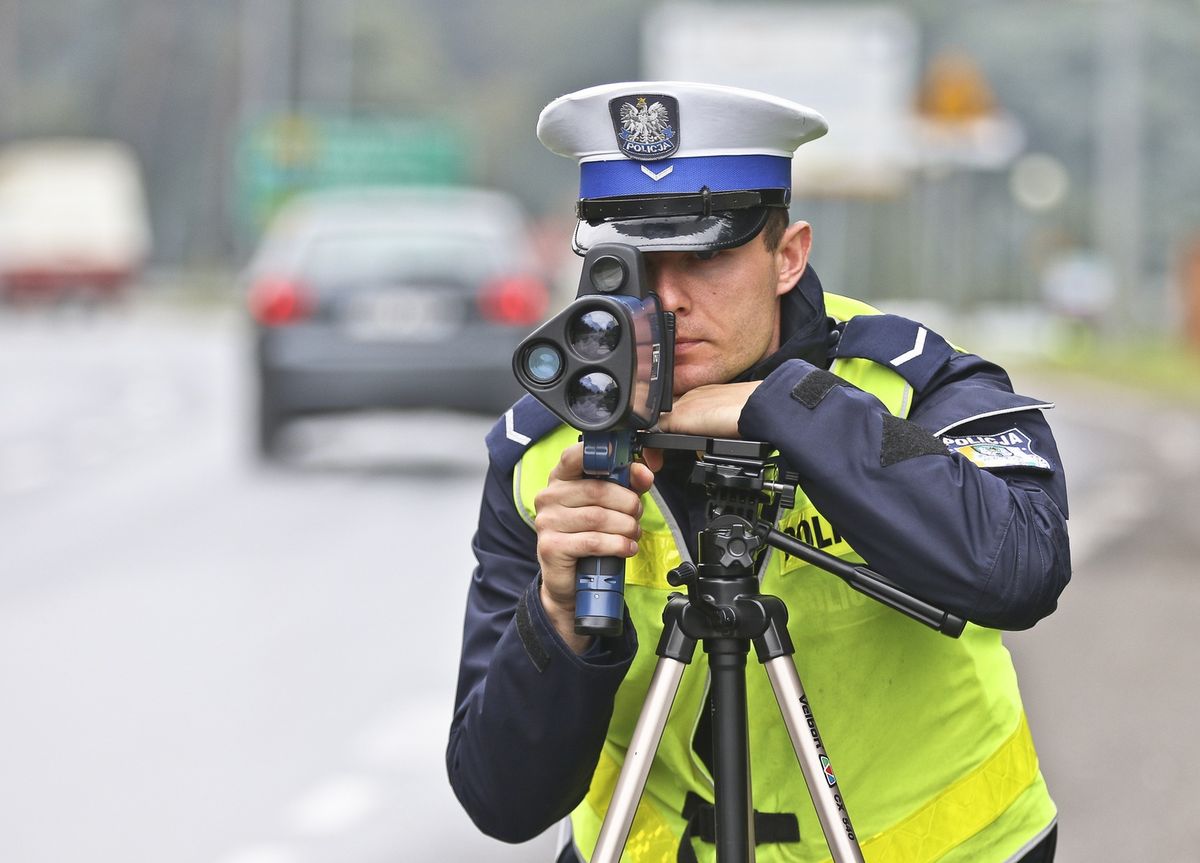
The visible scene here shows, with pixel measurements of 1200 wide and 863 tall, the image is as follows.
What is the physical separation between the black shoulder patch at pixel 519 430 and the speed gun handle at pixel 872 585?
1.28 feet

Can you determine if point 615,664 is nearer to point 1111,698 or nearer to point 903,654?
point 903,654

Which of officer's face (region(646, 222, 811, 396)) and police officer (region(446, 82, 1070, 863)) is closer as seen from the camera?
police officer (region(446, 82, 1070, 863))

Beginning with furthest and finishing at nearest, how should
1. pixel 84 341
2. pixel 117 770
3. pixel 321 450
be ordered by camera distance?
1. pixel 84 341
2. pixel 321 450
3. pixel 117 770

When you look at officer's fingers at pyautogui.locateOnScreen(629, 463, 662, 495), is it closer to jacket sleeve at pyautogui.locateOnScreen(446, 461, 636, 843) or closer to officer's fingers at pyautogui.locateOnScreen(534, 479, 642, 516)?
officer's fingers at pyautogui.locateOnScreen(534, 479, 642, 516)

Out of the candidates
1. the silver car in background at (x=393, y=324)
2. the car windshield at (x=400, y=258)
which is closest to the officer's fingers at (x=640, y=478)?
the silver car in background at (x=393, y=324)

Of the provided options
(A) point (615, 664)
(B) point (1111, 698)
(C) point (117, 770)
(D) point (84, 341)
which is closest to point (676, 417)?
(A) point (615, 664)

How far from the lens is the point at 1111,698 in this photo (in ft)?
25.2

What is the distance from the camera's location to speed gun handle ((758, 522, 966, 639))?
2.50 m

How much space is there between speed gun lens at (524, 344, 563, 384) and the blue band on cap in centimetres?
34

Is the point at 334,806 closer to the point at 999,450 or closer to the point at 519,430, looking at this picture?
the point at 519,430

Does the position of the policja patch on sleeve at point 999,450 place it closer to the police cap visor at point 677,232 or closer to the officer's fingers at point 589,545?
the police cap visor at point 677,232

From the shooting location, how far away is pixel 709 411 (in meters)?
2.58

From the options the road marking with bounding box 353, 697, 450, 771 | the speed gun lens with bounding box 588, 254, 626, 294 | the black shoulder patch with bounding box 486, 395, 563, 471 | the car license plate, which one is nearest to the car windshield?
the car license plate

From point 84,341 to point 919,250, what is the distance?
136 feet
